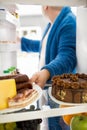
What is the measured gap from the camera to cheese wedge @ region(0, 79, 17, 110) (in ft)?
1.59

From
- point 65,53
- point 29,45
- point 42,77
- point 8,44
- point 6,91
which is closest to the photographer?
point 6,91

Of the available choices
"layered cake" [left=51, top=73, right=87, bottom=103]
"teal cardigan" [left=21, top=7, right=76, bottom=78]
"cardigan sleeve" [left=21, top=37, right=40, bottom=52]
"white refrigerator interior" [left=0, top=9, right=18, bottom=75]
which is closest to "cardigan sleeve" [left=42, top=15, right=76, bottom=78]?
"teal cardigan" [left=21, top=7, right=76, bottom=78]

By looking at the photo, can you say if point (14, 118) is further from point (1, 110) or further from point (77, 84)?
point (77, 84)

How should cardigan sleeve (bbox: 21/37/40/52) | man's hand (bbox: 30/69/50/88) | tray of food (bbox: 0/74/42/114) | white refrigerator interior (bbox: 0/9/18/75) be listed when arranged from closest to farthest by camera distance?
tray of food (bbox: 0/74/42/114) → man's hand (bbox: 30/69/50/88) → white refrigerator interior (bbox: 0/9/18/75) → cardigan sleeve (bbox: 21/37/40/52)

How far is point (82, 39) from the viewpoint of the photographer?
29.6 inches

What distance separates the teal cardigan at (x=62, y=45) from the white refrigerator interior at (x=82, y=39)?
44 millimetres

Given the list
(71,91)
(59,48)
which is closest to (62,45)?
(59,48)

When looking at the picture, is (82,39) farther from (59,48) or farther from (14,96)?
(14,96)

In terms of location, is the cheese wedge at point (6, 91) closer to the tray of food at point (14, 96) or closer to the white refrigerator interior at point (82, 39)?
the tray of food at point (14, 96)

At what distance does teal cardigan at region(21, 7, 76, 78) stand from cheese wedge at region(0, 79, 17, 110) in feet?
0.79

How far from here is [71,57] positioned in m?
0.81

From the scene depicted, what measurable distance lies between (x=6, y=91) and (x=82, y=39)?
38 cm

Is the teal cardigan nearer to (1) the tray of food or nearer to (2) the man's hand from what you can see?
(2) the man's hand

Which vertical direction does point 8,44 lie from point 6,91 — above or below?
above
